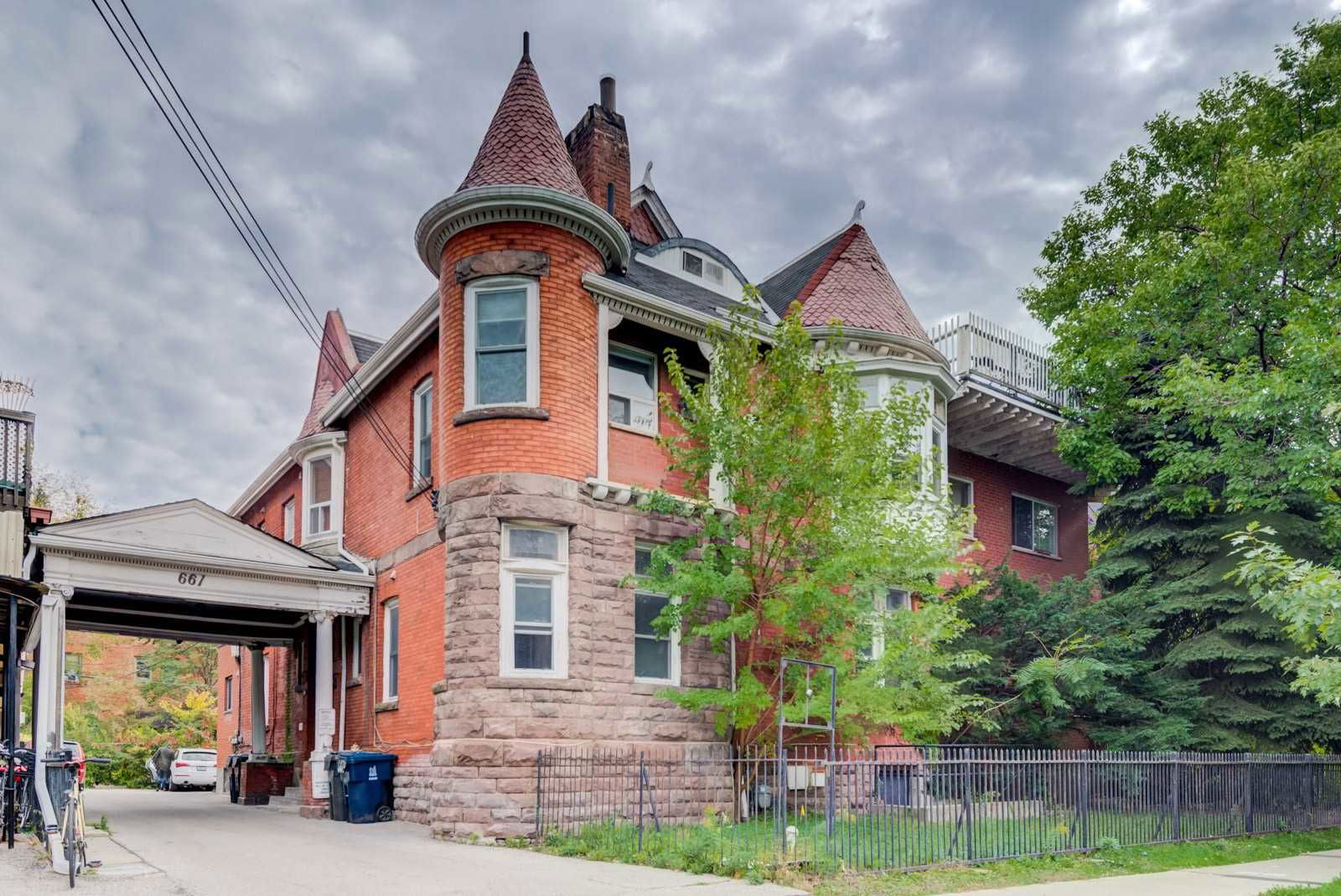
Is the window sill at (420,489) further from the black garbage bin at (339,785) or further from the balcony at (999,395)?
the balcony at (999,395)

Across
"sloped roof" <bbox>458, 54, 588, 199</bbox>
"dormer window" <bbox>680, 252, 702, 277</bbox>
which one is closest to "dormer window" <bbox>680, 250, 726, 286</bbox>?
"dormer window" <bbox>680, 252, 702, 277</bbox>

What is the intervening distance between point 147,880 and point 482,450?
22.5ft

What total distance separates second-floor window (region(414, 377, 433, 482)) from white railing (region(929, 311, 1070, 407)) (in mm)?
10048

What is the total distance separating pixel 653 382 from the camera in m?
17.6

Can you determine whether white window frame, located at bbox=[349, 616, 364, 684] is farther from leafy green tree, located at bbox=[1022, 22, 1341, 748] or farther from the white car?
the white car

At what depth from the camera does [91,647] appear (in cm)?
4384

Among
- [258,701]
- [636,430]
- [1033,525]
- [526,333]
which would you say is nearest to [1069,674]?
[1033,525]

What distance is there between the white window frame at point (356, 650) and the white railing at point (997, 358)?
12091 mm

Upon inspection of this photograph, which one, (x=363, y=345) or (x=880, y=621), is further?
(x=363, y=345)

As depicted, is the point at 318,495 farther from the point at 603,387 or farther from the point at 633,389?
the point at 603,387

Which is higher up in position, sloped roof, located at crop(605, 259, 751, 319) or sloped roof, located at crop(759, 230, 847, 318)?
sloped roof, located at crop(759, 230, 847, 318)

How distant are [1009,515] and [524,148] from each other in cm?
1370

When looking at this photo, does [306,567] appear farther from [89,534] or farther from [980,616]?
[980,616]

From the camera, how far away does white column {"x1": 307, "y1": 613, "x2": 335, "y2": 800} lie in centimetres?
1752
